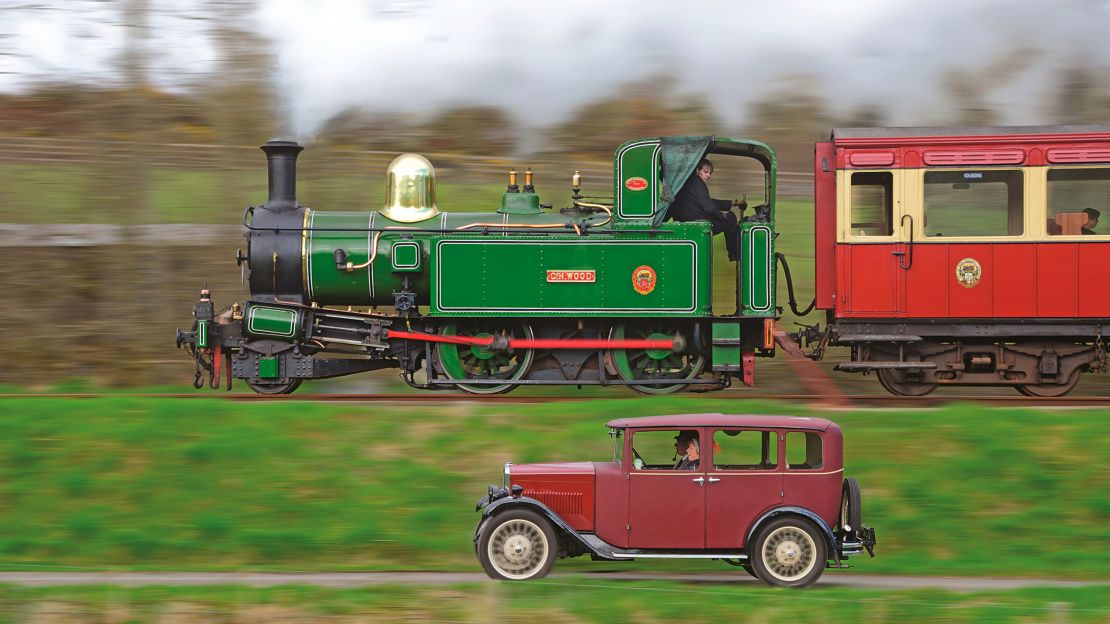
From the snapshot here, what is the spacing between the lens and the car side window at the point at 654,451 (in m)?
9.91

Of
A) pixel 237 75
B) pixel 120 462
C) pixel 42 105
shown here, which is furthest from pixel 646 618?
pixel 42 105

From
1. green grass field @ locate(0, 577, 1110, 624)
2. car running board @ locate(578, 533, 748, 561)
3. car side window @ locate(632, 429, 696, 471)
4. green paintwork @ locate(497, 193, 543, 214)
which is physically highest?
green paintwork @ locate(497, 193, 543, 214)

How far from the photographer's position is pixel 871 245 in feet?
49.8

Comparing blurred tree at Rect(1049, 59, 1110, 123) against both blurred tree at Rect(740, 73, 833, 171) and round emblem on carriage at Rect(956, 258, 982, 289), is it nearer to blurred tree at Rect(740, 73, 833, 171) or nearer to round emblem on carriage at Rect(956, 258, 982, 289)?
blurred tree at Rect(740, 73, 833, 171)

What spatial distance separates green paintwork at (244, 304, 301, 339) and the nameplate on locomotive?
324 centimetres

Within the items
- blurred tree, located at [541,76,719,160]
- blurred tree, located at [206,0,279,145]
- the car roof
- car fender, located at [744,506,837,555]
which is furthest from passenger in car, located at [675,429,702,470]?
blurred tree, located at [541,76,719,160]

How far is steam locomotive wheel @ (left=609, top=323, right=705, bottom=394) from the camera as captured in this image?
15359 millimetres

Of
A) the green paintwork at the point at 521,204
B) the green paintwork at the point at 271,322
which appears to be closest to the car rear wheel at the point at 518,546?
the green paintwork at the point at 271,322

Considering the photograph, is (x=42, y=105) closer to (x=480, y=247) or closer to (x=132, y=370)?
(x=132, y=370)

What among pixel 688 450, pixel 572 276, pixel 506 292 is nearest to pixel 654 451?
pixel 688 450

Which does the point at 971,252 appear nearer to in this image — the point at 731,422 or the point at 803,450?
the point at 803,450

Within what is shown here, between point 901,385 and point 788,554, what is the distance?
6.82 meters

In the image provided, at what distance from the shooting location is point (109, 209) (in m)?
24.4

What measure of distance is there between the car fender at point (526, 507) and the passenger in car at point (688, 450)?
1.00m
